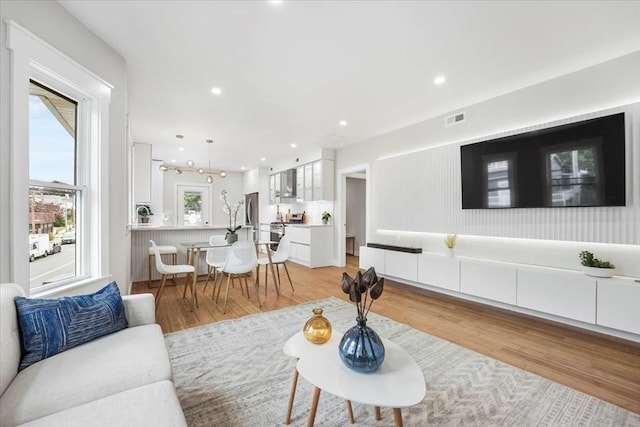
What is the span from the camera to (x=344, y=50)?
2.58 m

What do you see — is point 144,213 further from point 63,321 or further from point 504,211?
point 504,211

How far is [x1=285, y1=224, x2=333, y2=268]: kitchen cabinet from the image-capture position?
6.10 meters

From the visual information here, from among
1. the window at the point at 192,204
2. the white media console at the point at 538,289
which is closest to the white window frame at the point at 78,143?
the white media console at the point at 538,289

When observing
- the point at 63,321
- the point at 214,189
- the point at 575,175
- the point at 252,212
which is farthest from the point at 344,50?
the point at 214,189

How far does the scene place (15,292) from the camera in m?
1.38

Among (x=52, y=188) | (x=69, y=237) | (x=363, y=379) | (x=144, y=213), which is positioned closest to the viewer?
(x=363, y=379)

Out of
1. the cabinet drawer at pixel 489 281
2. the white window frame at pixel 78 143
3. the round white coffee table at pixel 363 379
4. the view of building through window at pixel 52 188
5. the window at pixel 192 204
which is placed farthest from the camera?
the window at pixel 192 204

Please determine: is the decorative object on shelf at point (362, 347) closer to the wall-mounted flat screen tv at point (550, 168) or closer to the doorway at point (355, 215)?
the wall-mounted flat screen tv at point (550, 168)

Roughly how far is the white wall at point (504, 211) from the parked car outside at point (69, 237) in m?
4.19

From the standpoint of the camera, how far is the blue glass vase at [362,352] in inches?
51.0

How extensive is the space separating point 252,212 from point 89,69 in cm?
733

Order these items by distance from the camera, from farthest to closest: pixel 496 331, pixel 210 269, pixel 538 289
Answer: pixel 210 269 → pixel 538 289 → pixel 496 331

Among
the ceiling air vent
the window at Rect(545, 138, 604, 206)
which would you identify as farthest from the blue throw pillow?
the ceiling air vent

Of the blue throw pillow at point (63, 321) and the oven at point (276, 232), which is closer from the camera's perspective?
the blue throw pillow at point (63, 321)
